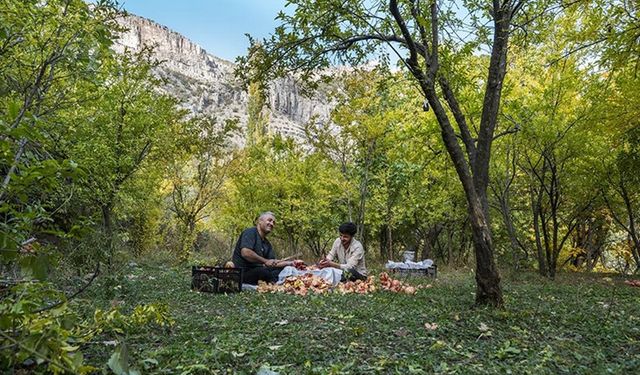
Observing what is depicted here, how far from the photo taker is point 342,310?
4.59 metres

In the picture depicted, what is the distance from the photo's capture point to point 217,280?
20.2ft

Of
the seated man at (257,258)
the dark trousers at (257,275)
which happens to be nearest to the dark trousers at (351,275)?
the seated man at (257,258)

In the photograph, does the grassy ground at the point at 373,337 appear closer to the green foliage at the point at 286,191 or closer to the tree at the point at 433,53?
the tree at the point at 433,53

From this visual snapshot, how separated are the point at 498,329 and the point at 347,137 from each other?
10867 mm

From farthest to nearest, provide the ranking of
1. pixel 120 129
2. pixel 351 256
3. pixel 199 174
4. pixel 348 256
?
pixel 199 174 < pixel 120 129 < pixel 348 256 < pixel 351 256

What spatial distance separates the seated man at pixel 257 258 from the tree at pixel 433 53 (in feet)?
9.47

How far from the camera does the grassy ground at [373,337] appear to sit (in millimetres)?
2643

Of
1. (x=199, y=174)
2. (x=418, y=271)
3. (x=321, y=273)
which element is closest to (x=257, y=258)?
(x=321, y=273)

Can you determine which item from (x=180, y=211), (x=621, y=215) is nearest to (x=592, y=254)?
(x=621, y=215)

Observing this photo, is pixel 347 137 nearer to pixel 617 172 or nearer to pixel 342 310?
pixel 617 172

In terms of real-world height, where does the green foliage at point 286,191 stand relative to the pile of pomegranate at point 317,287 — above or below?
above

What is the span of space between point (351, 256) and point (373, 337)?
441cm

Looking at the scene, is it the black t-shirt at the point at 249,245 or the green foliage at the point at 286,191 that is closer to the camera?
the black t-shirt at the point at 249,245

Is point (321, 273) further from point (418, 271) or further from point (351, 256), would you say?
point (418, 271)
